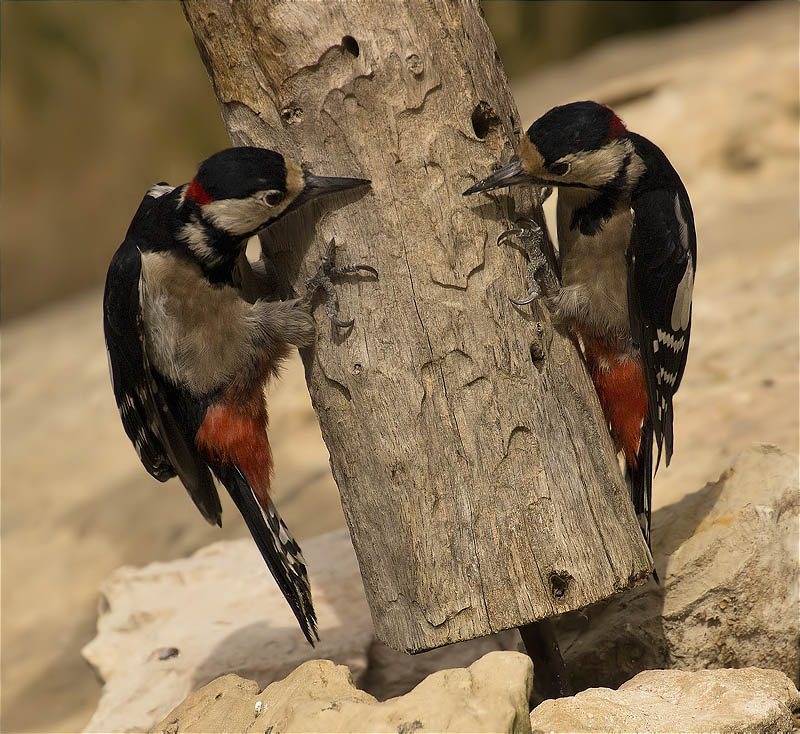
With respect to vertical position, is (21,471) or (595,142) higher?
(595,142)

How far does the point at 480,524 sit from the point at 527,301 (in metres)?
0.61

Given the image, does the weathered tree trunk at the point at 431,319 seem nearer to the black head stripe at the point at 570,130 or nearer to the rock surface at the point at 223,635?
the black head stripe at the point at 570,130

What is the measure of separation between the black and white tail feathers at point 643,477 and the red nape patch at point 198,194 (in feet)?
4.86

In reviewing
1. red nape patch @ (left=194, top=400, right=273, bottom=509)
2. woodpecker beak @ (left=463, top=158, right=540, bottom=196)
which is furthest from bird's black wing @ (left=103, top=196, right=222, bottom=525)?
woodpecker beak @ (left=463, top=158, right=540, bottom=196)

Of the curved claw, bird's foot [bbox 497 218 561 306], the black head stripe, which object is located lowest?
the curved claw

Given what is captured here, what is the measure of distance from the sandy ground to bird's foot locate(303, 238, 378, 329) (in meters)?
1.94

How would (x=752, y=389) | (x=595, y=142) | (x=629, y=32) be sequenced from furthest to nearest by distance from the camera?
(x=629, y=32) < (x=752, y=389) < (x=595, y=142)

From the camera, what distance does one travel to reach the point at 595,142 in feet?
8.73

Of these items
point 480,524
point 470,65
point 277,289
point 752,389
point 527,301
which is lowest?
point 752,389

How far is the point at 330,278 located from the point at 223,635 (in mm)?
1774

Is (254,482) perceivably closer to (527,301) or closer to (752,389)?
(527,301)

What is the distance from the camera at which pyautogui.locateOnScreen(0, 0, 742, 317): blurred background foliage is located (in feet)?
33.5

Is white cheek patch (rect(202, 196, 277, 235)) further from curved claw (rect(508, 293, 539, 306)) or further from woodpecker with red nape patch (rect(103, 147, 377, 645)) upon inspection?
curved claw (rect(508, 293, 539, 306))

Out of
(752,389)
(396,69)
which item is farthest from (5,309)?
(396,69)
